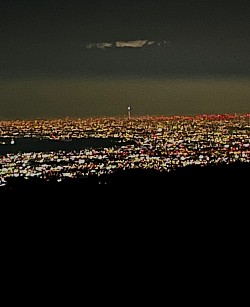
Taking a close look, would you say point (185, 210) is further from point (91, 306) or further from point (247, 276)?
point (91, 306)

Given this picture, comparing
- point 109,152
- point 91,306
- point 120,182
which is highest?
point 109,152

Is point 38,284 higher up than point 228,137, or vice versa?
point 228,137

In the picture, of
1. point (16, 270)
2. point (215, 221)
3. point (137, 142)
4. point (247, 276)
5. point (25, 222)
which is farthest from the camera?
point (137, 142)

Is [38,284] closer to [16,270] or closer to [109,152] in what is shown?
[16,270]

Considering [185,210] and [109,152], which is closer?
[185,210]

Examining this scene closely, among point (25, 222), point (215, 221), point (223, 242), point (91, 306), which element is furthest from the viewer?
point (25, 222)

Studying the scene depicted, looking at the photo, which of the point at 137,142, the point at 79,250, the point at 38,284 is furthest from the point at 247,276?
the point at 137,142

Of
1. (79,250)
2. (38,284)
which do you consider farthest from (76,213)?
(38,284)

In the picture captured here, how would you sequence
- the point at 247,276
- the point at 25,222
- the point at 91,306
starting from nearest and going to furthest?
Result: 1. the point at 91,306
2. the point at 247,276
3. the point at 25,222

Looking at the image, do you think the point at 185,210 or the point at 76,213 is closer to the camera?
the point at 185,210
